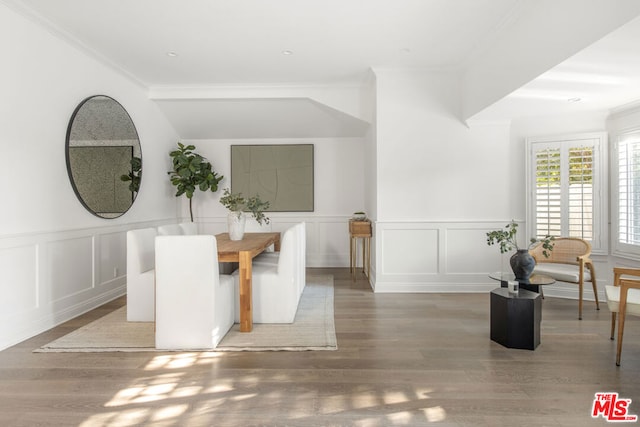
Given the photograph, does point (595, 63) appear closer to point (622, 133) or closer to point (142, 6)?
point (622, 133)

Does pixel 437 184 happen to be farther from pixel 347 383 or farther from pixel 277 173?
pixel 347 383

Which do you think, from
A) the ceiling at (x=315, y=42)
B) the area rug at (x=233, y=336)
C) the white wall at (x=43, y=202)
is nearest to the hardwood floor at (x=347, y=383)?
the area rug at (x=233, y=336)

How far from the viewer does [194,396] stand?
2.20m

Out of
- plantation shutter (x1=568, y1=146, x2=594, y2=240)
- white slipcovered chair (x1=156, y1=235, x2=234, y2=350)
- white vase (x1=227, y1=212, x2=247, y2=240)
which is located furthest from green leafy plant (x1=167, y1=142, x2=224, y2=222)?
plantation shutter (x1=568, y1=146, x2=594, y2=240)

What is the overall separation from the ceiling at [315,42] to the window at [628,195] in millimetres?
467

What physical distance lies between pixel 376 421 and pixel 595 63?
2856 millimetres

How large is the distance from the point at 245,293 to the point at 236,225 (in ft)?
3.21

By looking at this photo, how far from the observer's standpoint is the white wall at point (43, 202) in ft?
9.99

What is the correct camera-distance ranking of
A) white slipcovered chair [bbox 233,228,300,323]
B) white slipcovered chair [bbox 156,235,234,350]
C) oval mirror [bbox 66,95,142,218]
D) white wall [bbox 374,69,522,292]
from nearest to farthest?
white slipcovered chair [bbox 156,235,234,350]
white slipcovered chair [bbox 233,228,300,323]
oval mirror [bbox 66,95,142,218]
white wall [bbox 374,69,522,292]

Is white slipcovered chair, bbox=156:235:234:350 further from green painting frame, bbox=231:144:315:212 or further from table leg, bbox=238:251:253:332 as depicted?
green painting frame, bbox=231:144:315:212

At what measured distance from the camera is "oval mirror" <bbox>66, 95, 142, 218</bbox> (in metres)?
3.82

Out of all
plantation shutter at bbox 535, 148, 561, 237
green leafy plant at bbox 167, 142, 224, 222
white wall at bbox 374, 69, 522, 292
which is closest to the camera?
plantation shutter at bbox 535, 148, 561, 237

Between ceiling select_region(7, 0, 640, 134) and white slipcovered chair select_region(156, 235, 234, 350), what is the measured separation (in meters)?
2.04

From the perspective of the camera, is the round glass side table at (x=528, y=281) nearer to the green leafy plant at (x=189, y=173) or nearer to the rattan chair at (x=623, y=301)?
the rattan chair at (x=623, y=301)
